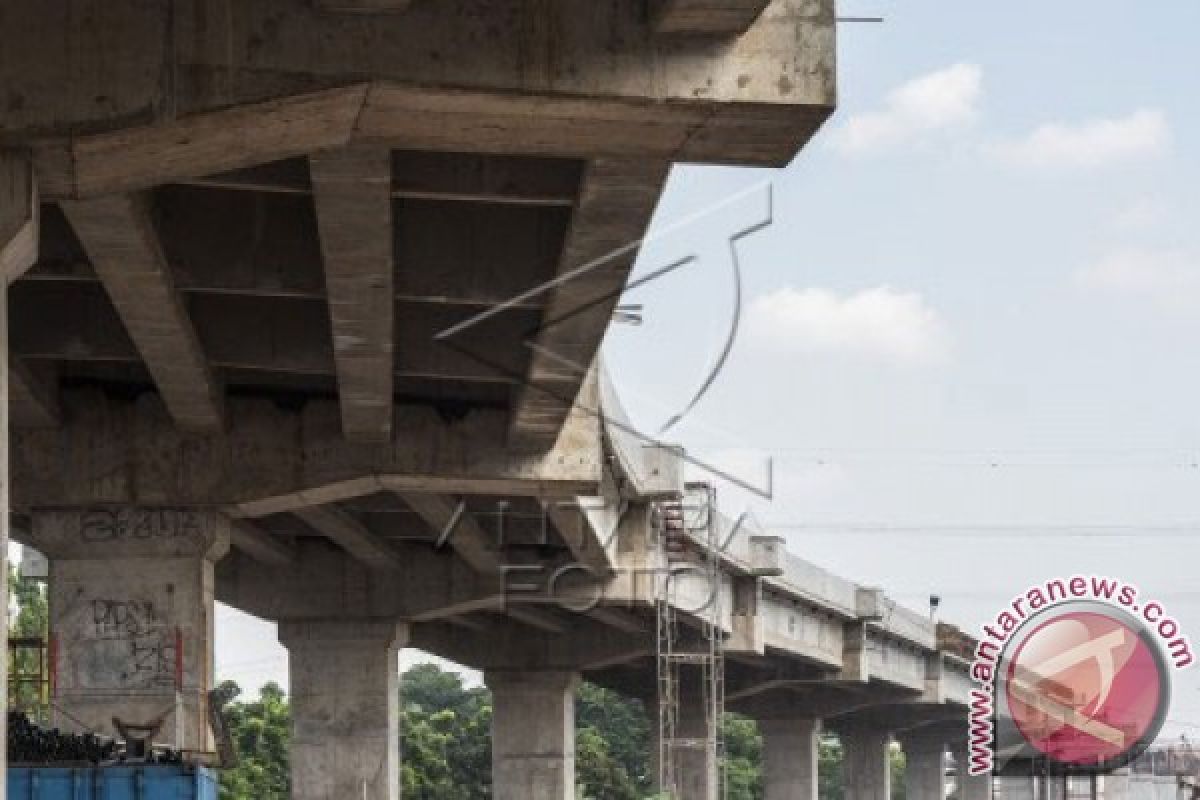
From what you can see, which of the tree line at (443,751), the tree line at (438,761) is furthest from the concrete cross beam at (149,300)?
the tree line at (438,761)

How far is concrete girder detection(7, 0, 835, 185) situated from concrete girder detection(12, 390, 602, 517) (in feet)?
55.5

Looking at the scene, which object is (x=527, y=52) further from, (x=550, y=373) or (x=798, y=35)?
(x=550, y=373)

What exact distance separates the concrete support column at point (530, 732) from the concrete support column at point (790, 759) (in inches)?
1284

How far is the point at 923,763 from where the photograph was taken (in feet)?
500

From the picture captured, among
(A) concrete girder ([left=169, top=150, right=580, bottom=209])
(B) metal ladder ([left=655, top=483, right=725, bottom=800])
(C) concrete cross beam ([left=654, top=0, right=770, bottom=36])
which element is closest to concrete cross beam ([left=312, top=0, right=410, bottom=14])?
(C) concrete cross beam ([left=654, top=0, right=770, bottom=36])

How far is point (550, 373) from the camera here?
32.3 meters

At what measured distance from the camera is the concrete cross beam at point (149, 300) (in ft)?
76.6

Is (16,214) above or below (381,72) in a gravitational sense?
below

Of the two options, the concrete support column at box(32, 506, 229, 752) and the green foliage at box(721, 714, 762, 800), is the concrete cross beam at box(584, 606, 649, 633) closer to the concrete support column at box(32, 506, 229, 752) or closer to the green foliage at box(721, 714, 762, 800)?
the concrete support column at box(32, 506, 229, 752)

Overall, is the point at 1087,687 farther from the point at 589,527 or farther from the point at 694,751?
the point at 694,751

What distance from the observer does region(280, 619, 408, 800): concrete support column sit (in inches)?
2207

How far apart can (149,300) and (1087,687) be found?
29589 millimetres

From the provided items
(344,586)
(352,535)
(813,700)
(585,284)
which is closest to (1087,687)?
(352,535)

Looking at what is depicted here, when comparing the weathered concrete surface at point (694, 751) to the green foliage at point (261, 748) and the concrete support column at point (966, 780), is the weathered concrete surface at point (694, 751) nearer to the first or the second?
the green foliage at point (261, 748)
